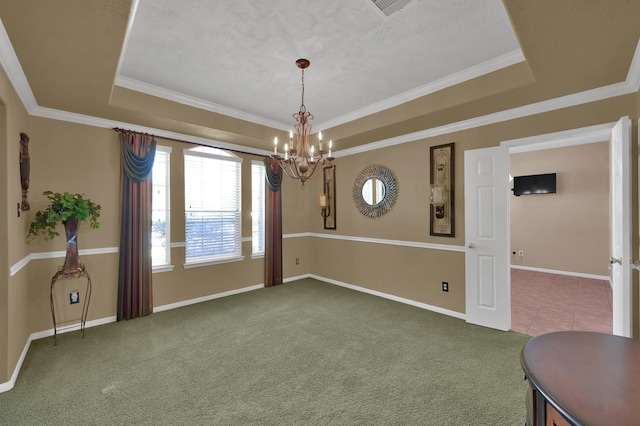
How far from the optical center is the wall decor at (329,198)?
216 inches

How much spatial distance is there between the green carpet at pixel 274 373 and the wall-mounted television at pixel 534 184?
14.7 feet

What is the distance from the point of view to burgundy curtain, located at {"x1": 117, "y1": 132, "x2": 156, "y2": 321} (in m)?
3.64

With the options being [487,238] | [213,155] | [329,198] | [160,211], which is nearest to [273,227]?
[329,198]

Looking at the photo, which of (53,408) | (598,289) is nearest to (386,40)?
(53,408)

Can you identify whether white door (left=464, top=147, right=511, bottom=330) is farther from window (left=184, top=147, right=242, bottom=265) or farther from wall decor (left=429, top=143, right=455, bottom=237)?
window (left=184, top=147, right=242, bottom=265)

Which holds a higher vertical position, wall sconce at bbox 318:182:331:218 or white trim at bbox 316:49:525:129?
white trim at bbox 316:49:525:129

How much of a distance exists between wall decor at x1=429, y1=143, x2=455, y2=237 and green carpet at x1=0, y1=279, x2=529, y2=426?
1.20 meters

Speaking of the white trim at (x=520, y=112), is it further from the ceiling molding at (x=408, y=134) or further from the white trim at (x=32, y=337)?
the white trim at (x=32, y=337)

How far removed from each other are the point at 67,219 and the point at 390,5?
3630 millimetres

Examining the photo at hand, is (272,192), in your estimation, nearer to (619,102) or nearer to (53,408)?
(53,408)

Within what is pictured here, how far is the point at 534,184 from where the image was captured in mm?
6441

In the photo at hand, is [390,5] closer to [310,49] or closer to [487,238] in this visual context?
[310,49]

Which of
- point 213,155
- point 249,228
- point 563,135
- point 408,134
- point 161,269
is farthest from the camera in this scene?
point 249,228

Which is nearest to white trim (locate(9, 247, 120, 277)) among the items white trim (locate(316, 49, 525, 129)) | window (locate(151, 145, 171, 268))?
window (locate(151, 145, 171, 268))
